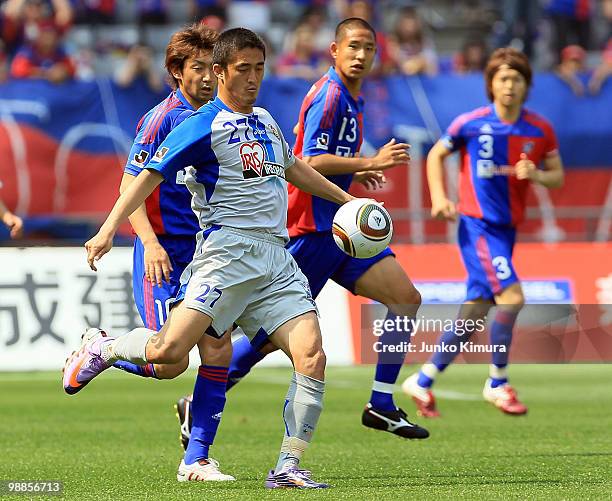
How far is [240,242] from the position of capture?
6816mm

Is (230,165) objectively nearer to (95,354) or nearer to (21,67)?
(95,354)

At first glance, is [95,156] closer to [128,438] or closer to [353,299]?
[353,299]

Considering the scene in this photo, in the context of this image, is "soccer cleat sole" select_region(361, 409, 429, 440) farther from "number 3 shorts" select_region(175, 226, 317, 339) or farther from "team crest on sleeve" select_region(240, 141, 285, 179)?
"team crest on sleeve" select_region(240, 141, 285, 179)

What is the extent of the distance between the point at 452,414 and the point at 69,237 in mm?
8089

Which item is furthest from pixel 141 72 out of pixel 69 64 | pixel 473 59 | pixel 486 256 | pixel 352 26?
pixel 352 26

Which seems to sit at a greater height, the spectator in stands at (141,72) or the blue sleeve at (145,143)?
the spectator in stands at (141,72)

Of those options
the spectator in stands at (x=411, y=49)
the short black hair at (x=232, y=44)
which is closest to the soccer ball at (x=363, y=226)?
the short black hair at (x=232, y=44)

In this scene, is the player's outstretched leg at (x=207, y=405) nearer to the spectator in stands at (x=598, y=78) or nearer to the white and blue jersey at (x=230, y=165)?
the white and blue jersey at (x=230, y=165)

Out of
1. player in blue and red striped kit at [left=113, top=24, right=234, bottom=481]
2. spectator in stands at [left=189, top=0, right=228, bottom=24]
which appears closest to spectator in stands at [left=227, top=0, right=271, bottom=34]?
spectator in stands at [left=189, top=0, right=228, bottom=24]

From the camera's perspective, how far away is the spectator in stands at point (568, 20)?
22562 millimetres

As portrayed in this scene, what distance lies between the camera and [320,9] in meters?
22.2

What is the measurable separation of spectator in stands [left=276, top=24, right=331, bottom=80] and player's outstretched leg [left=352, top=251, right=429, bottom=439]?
11142 millimetres

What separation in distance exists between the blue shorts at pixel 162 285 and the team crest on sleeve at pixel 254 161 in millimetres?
1102

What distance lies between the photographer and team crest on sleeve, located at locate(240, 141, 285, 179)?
22.3ft
